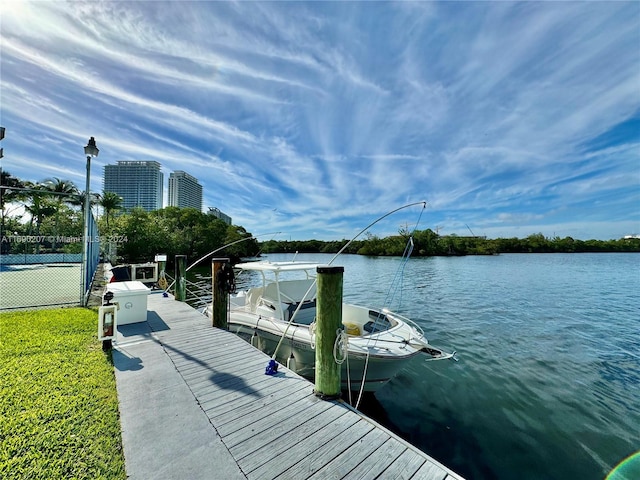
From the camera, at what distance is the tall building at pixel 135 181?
3307 inches

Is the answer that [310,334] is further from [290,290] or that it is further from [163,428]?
[163,428]

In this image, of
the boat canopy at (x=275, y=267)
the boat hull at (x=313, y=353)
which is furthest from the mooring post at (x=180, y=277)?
the boat hull at (x=313, y=353)

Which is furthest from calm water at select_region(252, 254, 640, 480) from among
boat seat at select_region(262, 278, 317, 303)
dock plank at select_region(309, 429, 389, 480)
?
boat seat at select_region(262, 278, 317, 303)

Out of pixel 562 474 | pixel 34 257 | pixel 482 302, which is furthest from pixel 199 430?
pixel 34 257

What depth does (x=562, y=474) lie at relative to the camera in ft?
12.8

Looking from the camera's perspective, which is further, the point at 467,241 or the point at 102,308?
the point at 467,241

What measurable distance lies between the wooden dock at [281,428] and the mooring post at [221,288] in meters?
1.37

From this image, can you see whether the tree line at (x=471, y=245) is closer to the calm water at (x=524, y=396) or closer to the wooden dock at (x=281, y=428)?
the calm water at (x=524, y=396)

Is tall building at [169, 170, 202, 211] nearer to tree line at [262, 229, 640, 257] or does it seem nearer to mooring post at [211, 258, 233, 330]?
tree line at [262, 229, 640, 257]

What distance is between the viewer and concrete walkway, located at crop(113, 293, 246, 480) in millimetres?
2369

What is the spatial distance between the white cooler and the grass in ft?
3.09

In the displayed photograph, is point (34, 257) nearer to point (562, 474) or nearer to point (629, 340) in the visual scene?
point (562, 474)

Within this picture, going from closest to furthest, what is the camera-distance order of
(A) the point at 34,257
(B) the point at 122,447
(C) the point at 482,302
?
(B) the point at 122,447, (C) the point at 482,302, (A) the point at 34,257

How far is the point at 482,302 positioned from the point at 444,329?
6.03 meters
